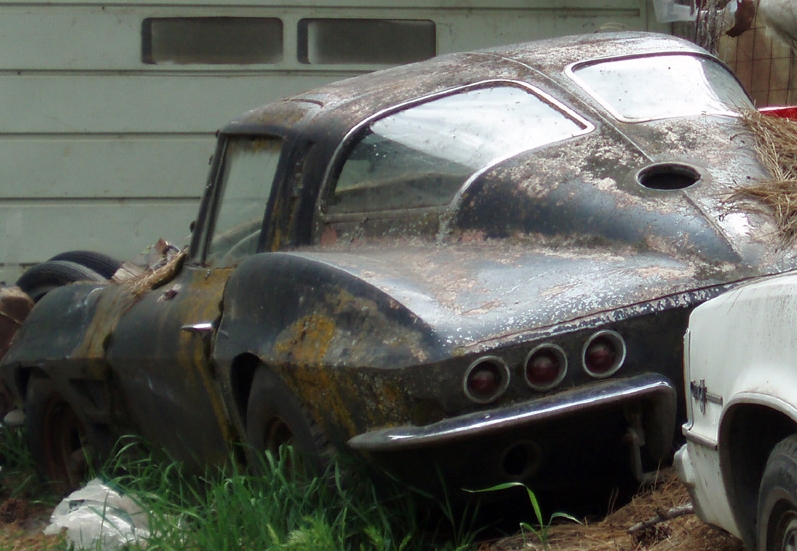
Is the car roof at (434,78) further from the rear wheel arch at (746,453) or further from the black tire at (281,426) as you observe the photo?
the rear wheel arch at (746,453)

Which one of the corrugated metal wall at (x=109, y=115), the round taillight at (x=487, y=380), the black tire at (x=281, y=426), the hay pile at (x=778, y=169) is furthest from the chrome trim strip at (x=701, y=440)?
the corrugated metal wall at (x=109, y=115)

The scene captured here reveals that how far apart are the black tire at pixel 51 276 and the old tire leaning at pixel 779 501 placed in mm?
5085

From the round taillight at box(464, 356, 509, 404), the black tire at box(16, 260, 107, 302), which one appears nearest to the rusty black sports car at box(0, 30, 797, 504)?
the round taillight at box(464, 356, 509, 404)

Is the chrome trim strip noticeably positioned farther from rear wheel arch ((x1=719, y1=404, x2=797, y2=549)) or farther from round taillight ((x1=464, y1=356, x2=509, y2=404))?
round taillight ((x1=464, y1=356, x2=509, y2=404))

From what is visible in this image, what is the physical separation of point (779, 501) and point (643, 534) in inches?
29.8

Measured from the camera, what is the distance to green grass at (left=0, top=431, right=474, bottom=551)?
10.5ft

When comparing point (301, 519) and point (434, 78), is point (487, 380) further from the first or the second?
point (434, 78)

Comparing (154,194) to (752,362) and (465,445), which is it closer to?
(465,445)

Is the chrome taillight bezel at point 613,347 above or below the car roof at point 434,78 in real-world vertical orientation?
below

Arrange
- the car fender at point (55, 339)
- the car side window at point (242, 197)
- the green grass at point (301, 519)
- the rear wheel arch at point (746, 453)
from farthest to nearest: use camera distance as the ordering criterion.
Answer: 1. the car fender at point (55, 339)
2. the car side window at point (242, 197)
3. the green grass at point (301, 519)
4. the rear wheel arch at point (746, 453)

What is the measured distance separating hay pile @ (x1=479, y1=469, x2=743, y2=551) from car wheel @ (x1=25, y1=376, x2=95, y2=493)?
2.65 meters

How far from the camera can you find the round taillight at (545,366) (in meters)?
2.93

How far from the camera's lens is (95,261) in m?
7.30

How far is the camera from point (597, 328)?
297 centimetres
